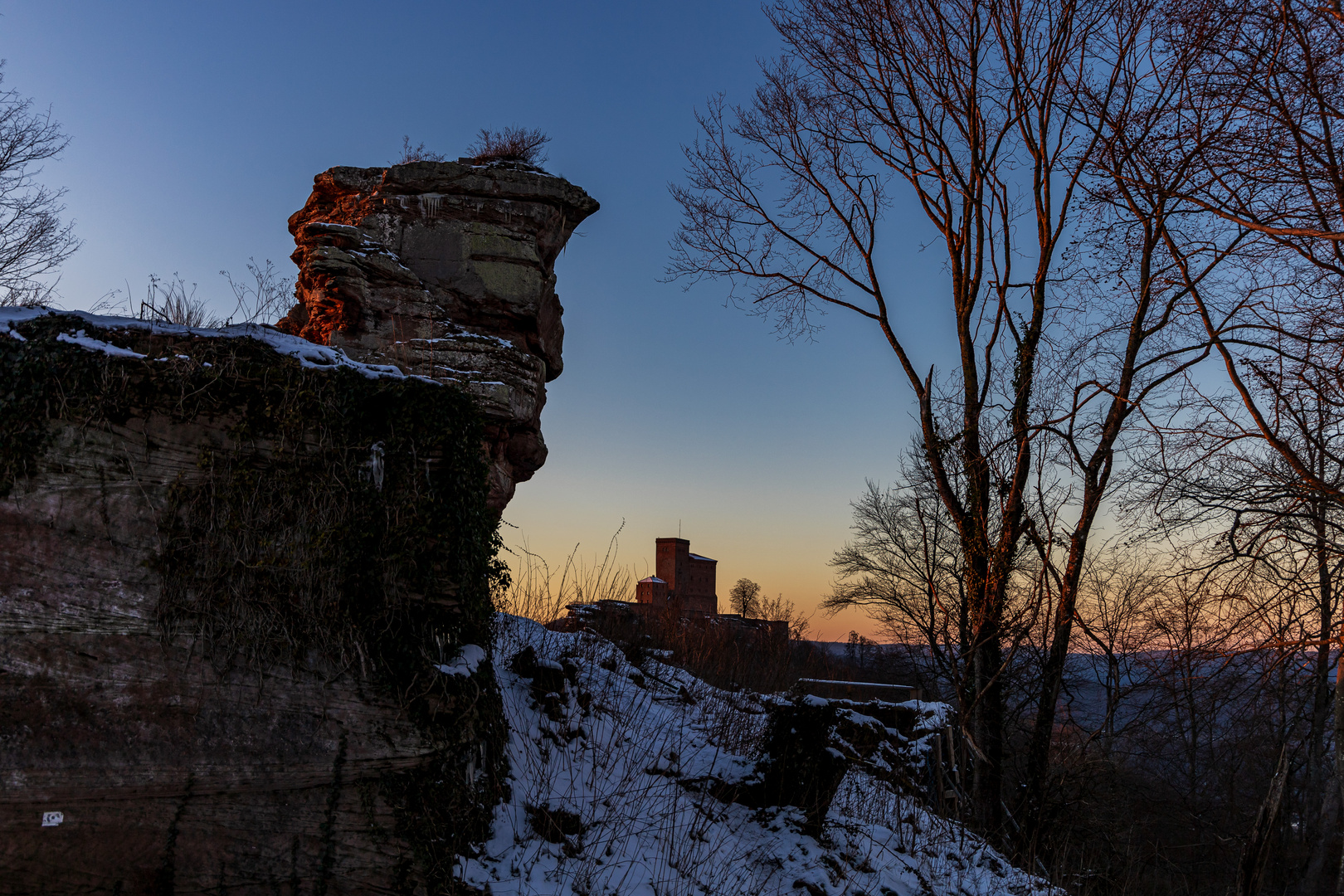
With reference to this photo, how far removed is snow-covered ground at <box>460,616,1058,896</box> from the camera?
4.88m

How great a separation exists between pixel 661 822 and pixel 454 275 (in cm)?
836

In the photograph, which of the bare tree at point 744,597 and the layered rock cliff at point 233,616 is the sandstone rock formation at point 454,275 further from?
the bare tree at point 744,597

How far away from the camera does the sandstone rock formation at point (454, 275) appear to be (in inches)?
414

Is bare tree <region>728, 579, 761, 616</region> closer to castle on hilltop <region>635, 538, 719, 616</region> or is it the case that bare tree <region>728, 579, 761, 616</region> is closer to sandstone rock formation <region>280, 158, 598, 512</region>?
castle on hilltop <region>635, 538, 719, 616</region>

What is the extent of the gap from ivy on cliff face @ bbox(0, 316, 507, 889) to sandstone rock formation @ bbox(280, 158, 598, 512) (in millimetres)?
5285

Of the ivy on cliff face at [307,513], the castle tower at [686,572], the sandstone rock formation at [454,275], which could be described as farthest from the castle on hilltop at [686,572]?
the ivy on cliff face at [307,513]

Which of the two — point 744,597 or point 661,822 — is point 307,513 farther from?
point 744,597

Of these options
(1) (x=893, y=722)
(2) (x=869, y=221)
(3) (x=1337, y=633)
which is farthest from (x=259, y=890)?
(2) (x=869, y=221)


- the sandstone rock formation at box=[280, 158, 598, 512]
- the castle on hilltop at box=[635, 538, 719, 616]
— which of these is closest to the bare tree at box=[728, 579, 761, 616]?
the castle on hilltop at box=[635, 538, 719, 616]

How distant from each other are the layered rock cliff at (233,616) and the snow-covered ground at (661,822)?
1.73 feet

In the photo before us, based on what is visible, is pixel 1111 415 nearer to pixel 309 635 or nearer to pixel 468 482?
pixel 468 482

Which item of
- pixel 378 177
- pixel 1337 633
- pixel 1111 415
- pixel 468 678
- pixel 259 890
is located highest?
pixel 378 177

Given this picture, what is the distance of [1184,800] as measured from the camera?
14.7m

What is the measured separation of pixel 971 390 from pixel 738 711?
4878 mm
